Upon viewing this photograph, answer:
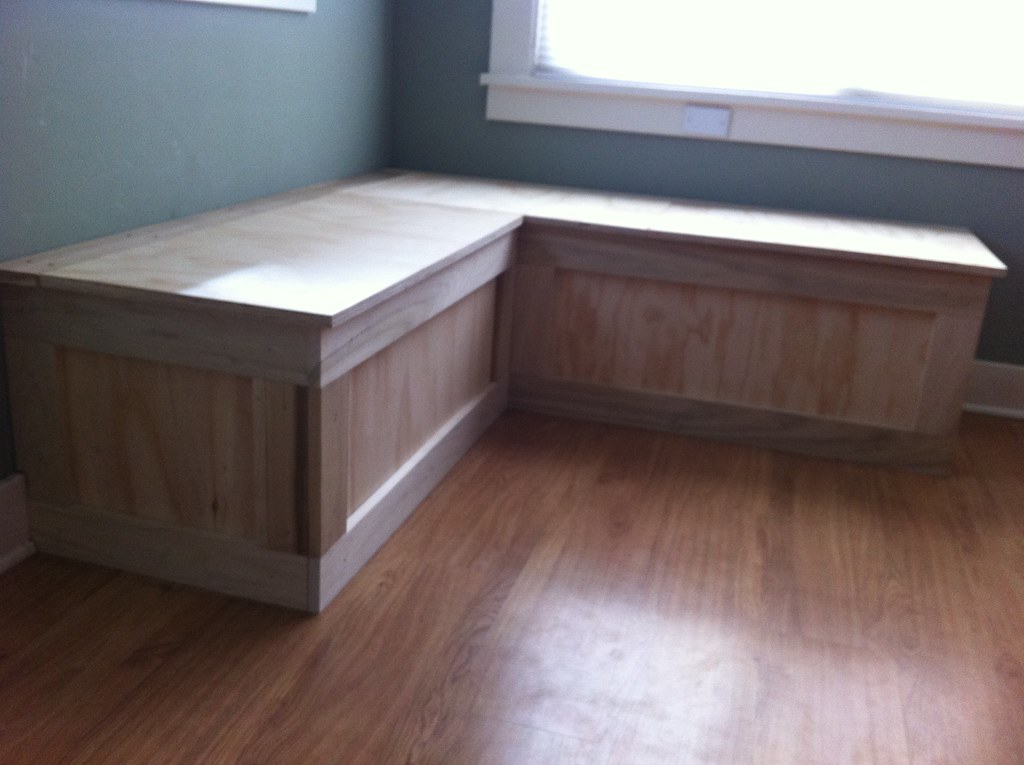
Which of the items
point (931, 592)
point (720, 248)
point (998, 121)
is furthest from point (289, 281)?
point (998, 121)

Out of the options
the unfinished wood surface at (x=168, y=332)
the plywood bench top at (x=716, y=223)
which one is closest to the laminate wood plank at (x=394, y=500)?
the unfinished wood surface at (x=168, y=332)

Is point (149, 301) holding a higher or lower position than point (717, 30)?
lower

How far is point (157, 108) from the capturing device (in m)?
1.97

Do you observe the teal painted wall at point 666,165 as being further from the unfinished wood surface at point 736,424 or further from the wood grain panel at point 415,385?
the wood grain panel at point 415,385

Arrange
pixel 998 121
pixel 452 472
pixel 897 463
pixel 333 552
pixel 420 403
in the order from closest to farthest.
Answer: pixel 333 552 < pixel 420 403 < pixel 452 472 < pixel 897 463 < pixel 998 121

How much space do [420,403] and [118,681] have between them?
2.68 feet

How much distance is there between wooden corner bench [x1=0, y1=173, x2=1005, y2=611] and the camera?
5.22ft

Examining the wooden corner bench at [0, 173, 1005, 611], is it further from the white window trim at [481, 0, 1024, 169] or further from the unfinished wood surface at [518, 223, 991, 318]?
the white window trim at [481, 0, 1024, 169]

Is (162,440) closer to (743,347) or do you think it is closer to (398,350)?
(398,350)

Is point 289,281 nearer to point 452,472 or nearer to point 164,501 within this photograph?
point 164,501

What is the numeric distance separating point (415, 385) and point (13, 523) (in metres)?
0.77

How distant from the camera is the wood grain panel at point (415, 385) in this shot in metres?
1.77

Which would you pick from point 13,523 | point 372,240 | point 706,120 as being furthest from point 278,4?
point 13,523

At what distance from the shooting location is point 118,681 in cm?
144
